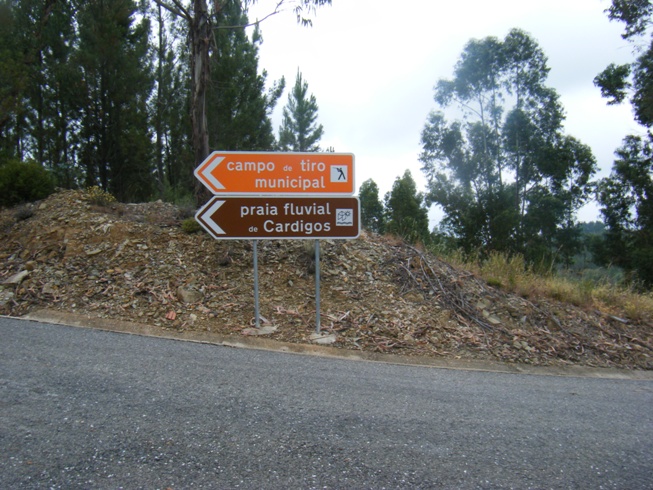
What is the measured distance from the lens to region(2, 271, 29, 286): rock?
25.4 ft

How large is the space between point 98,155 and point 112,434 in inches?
683

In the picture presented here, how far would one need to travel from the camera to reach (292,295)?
26.0ft

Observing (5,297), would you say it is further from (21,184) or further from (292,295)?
(21,184)

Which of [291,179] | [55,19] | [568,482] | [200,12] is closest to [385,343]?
[291,179]

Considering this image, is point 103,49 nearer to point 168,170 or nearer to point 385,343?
point 168,170

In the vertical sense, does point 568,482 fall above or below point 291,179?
below

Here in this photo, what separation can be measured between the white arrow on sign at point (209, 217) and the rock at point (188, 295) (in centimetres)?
136

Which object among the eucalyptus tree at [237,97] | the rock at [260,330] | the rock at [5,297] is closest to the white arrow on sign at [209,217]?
the rock at [260,330]

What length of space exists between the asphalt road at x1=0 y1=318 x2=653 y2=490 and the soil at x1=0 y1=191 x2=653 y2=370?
4.88ft

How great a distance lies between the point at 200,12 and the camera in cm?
937

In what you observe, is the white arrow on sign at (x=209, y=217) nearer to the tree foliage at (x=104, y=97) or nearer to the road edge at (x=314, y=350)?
the road edge at (x=314, y=350)

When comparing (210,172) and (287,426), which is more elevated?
(210,172)

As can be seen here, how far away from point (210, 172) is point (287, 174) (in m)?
1.07

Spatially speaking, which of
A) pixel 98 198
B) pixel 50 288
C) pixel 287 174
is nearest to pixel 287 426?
pixel 287 174
